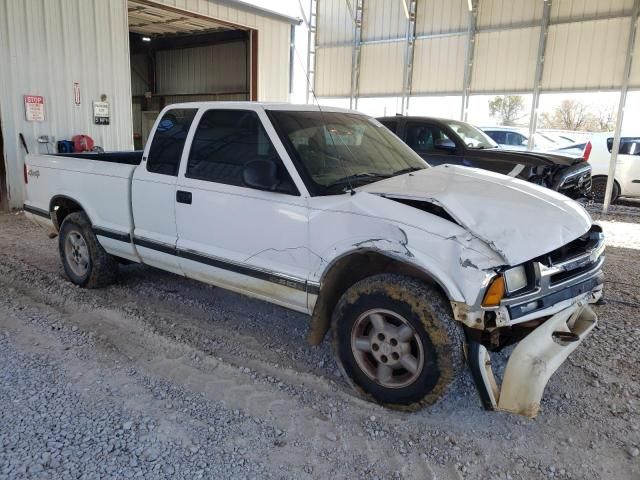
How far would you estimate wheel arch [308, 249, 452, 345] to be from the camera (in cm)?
317

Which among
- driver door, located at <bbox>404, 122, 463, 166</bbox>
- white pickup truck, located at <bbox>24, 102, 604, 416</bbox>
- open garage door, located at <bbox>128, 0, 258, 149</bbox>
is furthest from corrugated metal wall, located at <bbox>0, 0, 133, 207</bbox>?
driver door, located at <bbox>404, 122, 463, 166</bbox>

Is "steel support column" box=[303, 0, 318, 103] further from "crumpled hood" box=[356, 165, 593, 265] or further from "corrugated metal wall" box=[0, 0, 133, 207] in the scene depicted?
"crumpled hood" box=[356, 165, 593, 265]

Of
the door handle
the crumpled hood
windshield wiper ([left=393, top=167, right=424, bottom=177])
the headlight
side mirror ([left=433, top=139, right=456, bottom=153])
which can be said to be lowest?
the headlight

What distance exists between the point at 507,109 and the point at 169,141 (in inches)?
1214

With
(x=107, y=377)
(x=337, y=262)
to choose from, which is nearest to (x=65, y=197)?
(x=107, y=377)

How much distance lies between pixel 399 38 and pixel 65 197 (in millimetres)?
12485

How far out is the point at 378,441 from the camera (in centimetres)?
282

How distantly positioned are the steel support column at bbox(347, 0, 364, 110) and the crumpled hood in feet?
43.5

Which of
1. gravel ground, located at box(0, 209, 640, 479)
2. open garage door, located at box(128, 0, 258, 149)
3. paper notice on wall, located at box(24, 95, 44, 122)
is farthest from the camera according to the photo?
open garage door, located at box(128, 0, 258, 149)

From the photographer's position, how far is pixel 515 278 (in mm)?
2764

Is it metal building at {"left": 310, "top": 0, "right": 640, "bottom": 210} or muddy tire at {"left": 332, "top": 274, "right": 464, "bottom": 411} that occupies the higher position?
metal building at {"left": 310, "top": 0, "right": 640, "bottom": 210}

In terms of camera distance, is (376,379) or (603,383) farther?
(603,383)

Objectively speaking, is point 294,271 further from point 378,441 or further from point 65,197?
point 65,197

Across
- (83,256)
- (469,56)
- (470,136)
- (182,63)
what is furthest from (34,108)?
(182,63)
